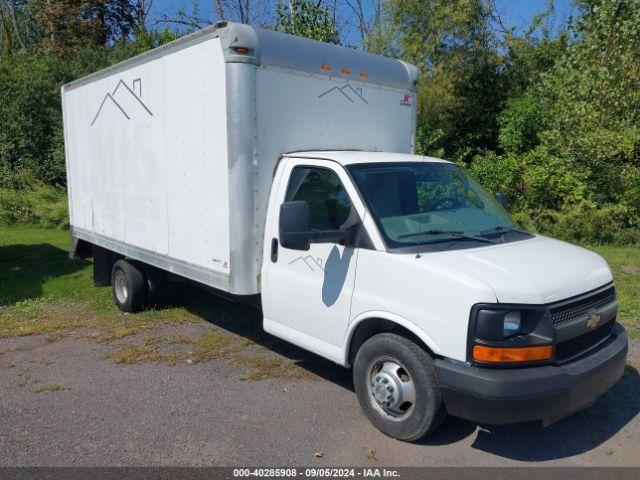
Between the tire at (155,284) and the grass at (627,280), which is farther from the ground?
the tire at (155,284)

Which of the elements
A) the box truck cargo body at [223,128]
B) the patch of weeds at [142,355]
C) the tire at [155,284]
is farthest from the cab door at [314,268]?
the tire at [155,284]

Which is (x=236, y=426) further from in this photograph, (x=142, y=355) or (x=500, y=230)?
(x=500, y=230)

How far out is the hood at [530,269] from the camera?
142 inches

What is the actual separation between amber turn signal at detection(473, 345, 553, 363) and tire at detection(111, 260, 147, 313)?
16.0 feet

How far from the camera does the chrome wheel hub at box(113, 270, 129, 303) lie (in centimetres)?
741

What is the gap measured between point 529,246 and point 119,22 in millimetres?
26298

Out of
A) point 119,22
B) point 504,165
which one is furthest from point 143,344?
point 119,22

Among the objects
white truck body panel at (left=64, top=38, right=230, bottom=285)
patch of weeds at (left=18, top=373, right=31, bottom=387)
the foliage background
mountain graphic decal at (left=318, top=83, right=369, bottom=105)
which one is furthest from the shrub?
mountain graphic decal at (left=318, top=83, right=369, bottom=105)

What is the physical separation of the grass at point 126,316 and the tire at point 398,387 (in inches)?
51.6

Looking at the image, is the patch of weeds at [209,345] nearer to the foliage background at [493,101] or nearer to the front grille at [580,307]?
the front grille at [580,307]

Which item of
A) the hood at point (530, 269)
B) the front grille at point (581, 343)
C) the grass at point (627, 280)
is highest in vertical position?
the hood at point (530, 269)

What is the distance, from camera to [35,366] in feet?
18.9

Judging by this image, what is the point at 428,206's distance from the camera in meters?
4.62

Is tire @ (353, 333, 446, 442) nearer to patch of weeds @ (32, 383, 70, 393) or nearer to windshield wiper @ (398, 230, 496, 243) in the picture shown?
windshield wiper @ (398, 230, 496, 243)
